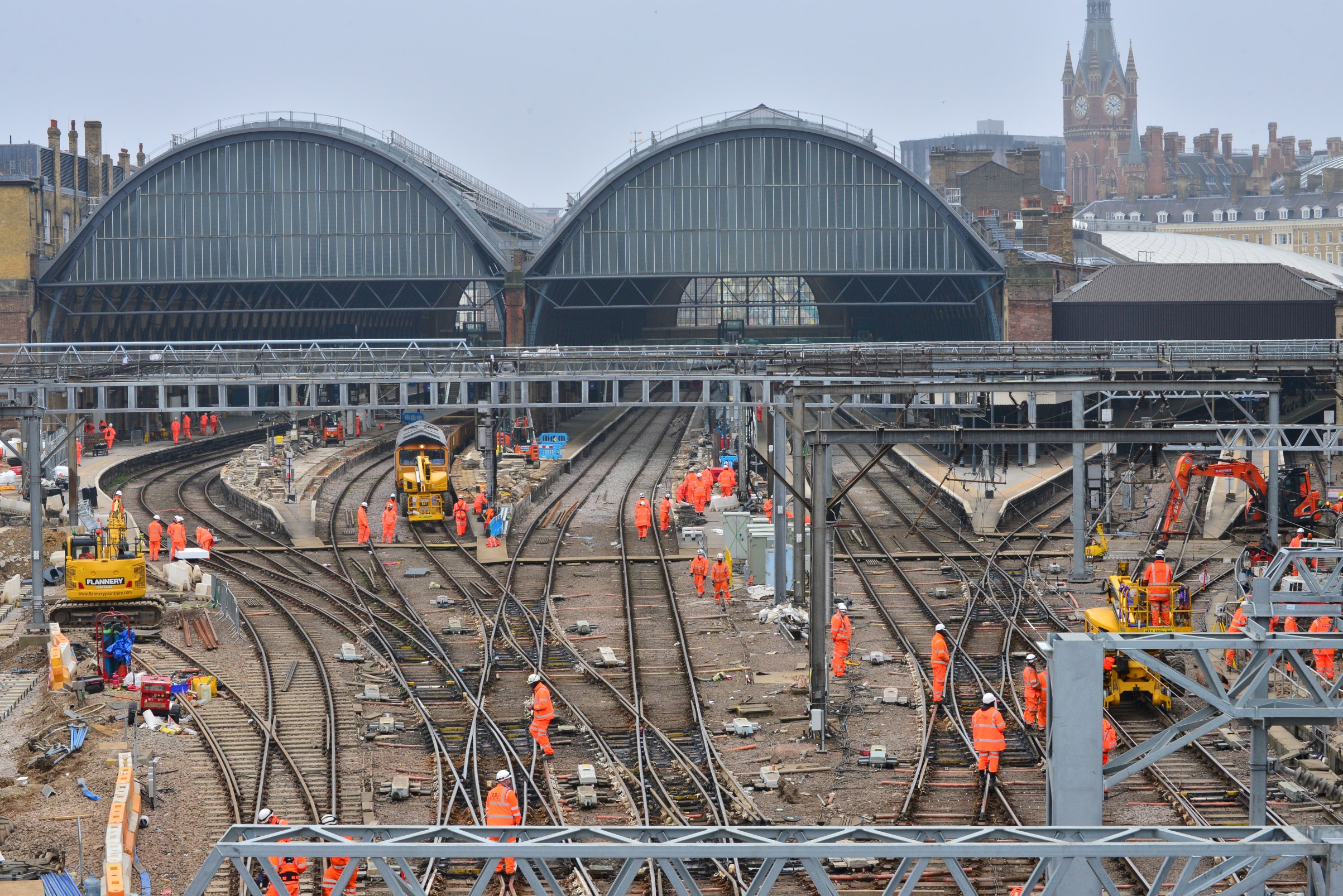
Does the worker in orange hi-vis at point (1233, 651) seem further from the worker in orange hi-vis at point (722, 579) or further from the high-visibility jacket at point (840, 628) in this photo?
the worker in orange hi-vis at point (722, 579)

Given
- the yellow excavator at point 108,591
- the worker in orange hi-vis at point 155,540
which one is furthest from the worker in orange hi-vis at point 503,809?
the worker in orange hi-vis at point 155,540

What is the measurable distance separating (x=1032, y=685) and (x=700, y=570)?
11.2 m

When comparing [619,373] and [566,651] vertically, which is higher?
[619,373]

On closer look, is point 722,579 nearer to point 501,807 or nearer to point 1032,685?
point 1032,685

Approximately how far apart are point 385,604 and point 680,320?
7931 centimetres

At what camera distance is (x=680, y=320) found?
353 feet

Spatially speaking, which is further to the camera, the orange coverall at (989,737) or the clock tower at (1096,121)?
the clock tower at (1096,121)

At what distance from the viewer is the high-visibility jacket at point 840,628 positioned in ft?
76.6

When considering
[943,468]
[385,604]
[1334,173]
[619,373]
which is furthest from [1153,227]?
[385,604]

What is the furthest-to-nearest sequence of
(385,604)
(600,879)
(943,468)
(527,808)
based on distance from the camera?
(943,468) → (385,604) → (527,808) → (600,879)

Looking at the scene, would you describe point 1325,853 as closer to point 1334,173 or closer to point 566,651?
point 566,651

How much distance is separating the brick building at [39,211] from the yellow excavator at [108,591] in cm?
3520

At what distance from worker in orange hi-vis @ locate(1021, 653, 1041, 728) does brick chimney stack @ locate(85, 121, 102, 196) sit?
6571cm

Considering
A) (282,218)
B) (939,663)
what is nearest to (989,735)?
(939,663)
